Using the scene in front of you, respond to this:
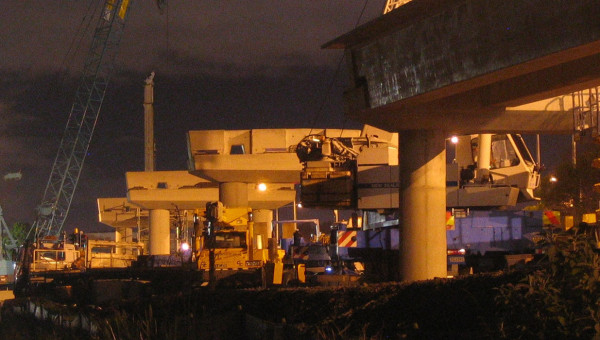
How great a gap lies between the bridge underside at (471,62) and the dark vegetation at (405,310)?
3.67 meters

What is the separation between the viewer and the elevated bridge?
51.6 feet

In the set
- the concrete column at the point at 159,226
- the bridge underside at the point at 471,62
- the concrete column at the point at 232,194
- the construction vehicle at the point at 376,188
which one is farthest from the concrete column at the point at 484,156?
the concrete column at the point at 159,226

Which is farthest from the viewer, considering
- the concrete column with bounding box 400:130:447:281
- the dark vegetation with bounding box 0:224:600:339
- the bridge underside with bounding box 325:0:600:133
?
the concrete column with bounding box 400:130:447:281

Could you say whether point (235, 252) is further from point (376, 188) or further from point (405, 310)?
point (405, 310)

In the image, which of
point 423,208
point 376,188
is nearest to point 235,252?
point 376,188

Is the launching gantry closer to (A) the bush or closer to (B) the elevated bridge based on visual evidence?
(B) the elevated bridge

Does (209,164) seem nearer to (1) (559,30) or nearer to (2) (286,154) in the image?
(2) (286,154)

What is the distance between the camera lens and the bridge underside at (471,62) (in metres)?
15.5

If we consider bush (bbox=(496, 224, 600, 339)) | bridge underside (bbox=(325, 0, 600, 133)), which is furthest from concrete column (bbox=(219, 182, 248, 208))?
bush (bbox=(496, 224, 600, 339))

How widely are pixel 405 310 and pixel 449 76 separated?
19.4 ft

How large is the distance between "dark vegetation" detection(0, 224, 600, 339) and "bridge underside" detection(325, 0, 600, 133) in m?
3.67

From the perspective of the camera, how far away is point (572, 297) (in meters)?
9.30

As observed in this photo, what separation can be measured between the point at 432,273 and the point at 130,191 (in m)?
38.4

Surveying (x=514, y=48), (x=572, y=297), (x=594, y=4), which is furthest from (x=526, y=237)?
(x=572, y=297)
